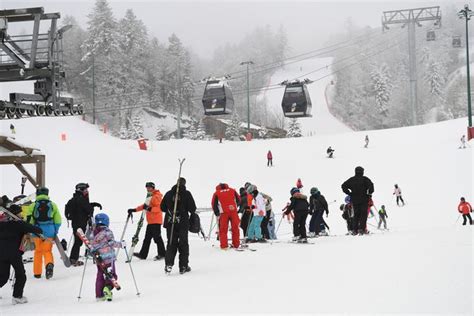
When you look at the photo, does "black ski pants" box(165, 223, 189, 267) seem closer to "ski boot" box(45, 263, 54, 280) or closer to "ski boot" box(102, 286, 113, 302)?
"ski boot" box(102, 286, 113, 302)

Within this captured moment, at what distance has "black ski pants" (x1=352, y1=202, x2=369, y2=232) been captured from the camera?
12.0 metres

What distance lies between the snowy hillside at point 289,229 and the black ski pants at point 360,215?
0.52 m

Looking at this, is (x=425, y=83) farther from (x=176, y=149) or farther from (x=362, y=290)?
(x=362, y=290)

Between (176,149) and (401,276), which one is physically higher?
(176,149)

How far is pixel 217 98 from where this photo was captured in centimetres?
3303

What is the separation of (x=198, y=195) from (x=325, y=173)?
9682 millimetres

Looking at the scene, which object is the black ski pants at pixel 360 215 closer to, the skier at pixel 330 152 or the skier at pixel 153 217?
the skier at pixel 153 217

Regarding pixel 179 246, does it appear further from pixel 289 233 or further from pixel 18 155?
pixel 289 233

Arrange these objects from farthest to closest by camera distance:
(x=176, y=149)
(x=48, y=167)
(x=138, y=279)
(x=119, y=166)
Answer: (x=176, y=149) → (x=119, y=166) → (x=48, y=167) → (x=138, y=279)

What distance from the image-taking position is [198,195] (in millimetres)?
31859

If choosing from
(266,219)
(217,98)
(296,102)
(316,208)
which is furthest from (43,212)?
(296,102)

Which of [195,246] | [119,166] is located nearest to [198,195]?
[119,166]

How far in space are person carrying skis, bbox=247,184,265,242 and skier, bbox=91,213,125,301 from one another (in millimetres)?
5935

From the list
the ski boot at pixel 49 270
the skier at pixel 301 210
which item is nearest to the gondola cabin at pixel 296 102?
the skier at pixel 301 210
